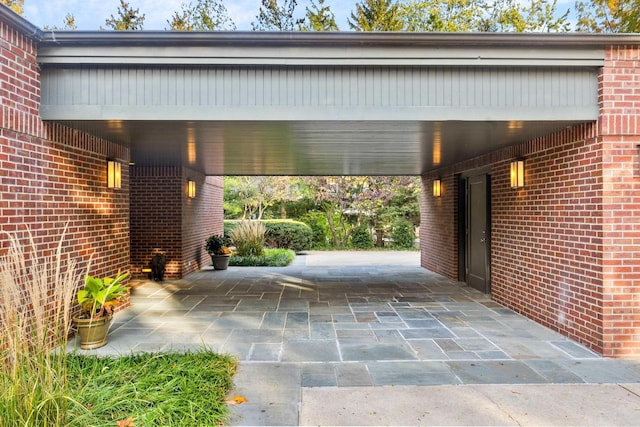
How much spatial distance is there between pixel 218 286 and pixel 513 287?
16.2 ft

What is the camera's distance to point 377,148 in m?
5.78

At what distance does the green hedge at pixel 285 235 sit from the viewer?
14.6m

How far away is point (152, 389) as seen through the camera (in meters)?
2.78

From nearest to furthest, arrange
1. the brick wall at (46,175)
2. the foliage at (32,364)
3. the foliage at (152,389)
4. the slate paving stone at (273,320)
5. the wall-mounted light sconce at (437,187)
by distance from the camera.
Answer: the foliage at (32,364)
the foliage at (152,389)
the brick wall at (46,175)
the slate paving stone at (273,320)
the wall-mounted light sconce at (437,187)

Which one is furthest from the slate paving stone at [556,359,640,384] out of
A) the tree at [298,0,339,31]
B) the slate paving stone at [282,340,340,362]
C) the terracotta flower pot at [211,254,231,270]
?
the tree at [298,0,339,31]

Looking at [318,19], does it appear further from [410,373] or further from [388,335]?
[410,373]

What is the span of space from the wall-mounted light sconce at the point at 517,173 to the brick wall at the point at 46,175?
503 centimetres

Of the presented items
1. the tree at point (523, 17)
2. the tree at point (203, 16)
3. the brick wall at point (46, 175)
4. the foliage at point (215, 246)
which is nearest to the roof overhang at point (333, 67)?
the brick wall at point (46, 175)

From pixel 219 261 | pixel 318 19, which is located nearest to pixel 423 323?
pixel 219 261

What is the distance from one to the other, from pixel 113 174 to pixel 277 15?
7.78 metres

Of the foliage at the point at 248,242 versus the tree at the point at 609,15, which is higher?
the tree at the point at 609,15

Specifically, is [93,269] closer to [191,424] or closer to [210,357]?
[210,357]

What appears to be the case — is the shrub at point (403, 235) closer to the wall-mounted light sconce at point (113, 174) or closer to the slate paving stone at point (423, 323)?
the slate paving stone at point (423, 323)

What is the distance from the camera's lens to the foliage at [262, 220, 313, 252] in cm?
1455
